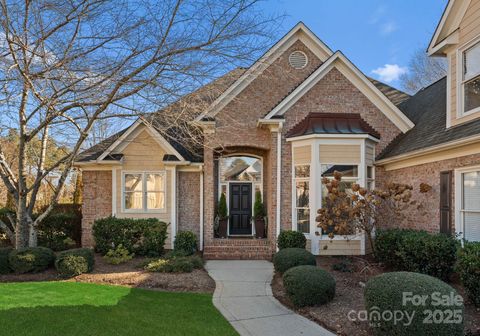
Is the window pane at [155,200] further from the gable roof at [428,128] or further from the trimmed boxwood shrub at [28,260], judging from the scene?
the gable roof at [428,128]

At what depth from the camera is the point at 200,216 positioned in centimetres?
1331

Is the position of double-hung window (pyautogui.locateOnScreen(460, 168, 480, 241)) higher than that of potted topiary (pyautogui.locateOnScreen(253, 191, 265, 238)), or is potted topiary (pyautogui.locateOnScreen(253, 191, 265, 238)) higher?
double-hung window (pyautogui.locateOnScreen(460, 168, 480, 241))

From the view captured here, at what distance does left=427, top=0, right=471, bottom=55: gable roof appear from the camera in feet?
28.8

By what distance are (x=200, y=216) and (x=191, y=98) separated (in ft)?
18.9

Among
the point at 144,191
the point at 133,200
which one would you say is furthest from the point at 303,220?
the point at 133,200

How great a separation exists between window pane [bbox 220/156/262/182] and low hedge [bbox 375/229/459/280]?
6.59 meters

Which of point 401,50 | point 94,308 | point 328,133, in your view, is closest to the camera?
point 94,308

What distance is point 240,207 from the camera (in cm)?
1475

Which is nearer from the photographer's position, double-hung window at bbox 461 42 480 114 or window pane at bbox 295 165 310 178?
double-hung window at bbox 461 42 480 114

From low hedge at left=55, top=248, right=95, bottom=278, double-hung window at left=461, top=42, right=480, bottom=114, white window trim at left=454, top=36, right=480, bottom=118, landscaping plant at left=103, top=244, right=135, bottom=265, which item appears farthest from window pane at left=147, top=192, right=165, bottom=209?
double-hung window at left=461, top=42, right=480, bottom=114

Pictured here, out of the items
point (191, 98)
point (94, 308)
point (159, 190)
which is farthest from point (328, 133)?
point (94, 308)

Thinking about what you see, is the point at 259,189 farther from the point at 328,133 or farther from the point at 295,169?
the point at 328,133

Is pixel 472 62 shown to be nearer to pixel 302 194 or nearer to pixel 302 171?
pixel 302 171

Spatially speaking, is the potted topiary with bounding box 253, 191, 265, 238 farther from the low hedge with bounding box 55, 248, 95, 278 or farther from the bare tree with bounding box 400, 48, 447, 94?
the bare tree with bounding box 400, 48, 447, 94
